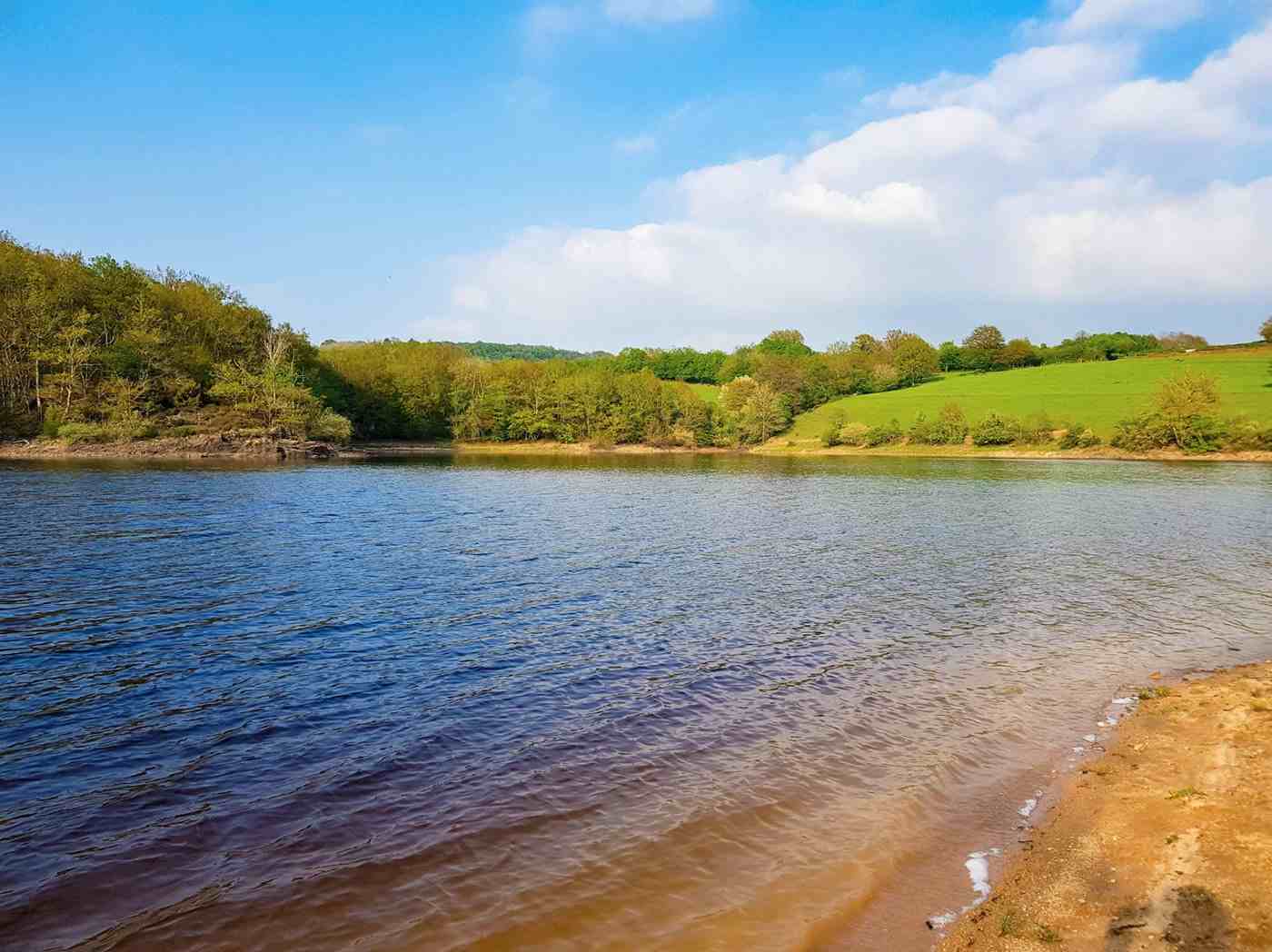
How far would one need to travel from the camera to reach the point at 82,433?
246 ft

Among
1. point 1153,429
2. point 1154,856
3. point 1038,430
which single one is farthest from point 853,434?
point 1154,856

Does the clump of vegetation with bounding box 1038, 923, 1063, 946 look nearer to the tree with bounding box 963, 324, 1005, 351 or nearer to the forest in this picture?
the forest

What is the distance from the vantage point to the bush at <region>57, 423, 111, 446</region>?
74.4 meters

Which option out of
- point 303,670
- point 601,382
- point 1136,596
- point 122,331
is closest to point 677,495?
point 1136,596

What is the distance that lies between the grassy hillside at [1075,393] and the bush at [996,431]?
5.42 meters

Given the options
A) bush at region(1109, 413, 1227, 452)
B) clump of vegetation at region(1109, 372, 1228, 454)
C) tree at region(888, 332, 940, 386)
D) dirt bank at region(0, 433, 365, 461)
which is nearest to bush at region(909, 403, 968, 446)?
bush at region(1109, 413, 1227, 452)

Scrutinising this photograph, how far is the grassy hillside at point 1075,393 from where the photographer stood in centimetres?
10612

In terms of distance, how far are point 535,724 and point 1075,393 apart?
5298 inches

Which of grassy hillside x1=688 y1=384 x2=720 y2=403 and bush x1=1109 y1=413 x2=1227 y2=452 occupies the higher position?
grassy hillside x1=688 y1=384 x2=720 y2=403

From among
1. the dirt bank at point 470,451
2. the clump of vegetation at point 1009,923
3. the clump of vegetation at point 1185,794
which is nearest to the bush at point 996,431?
the dirt bank at point 470,451

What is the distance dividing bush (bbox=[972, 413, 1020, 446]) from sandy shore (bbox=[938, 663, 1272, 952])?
10725 centimetres

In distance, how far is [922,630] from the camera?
17672 millimetres

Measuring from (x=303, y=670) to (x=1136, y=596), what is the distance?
22521 mm

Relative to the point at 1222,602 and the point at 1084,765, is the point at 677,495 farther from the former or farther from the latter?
the point at 1084,765
